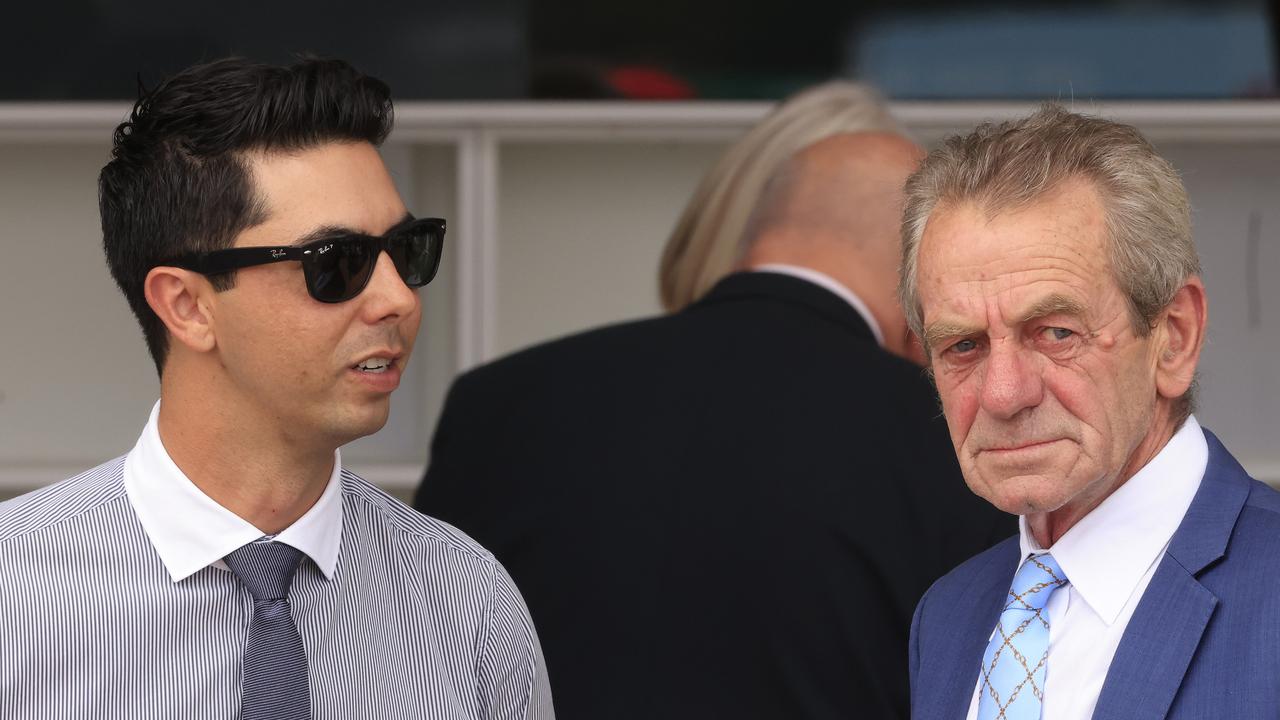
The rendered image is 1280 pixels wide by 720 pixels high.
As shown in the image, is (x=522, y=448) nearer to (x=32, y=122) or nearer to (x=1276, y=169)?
(x=32, y=122)

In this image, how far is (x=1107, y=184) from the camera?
164cm

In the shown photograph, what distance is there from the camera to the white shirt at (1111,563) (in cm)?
164

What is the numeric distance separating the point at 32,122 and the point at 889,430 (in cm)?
236

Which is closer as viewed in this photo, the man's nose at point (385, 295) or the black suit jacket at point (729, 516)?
the man's nose at point (385, 295)

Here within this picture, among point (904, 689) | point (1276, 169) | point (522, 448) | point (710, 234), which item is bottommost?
point (904, 689)

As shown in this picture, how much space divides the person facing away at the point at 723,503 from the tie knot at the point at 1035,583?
546 mm

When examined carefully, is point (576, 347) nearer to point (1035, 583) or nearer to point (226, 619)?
point (226, 619)

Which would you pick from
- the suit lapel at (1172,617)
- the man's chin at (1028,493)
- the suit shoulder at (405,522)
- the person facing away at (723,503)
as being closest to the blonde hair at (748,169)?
the person facing away at (723,503)

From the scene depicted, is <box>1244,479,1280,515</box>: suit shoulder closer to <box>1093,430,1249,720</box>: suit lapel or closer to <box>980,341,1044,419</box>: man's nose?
<box>1093,430,1249,720</box>: suit lapel

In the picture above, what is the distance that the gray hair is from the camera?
1619 mm

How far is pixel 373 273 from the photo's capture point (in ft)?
5.96

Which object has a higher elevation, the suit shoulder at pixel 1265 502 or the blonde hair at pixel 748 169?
the blonde hair at pixel 748 169

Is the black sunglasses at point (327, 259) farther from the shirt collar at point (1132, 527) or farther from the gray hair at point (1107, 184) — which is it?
the shirt collar at point (1132, 527)

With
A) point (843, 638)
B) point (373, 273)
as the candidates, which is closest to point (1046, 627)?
point (843, 638)
